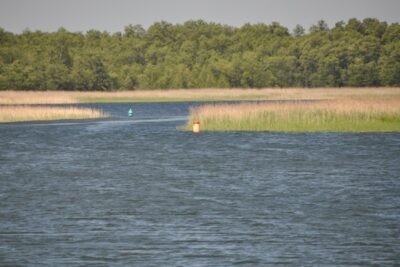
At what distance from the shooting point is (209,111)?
52469 mm

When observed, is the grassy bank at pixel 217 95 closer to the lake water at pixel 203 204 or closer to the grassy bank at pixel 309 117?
the grassy bank at pixel 309 117

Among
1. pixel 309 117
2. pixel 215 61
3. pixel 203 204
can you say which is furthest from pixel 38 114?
pixel 215 61

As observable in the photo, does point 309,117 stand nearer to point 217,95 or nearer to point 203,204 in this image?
point 203,204

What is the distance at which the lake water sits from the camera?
15766 millimetres

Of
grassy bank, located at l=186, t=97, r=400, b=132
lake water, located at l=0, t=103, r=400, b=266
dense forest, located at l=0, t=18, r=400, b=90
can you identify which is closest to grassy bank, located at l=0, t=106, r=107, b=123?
grassy bank, located at l=186, t=97, r=400, b=132

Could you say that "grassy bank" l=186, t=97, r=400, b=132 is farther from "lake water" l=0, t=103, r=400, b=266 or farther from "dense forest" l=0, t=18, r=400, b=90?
"dense forest" l=0, t=18, r=400, b=90

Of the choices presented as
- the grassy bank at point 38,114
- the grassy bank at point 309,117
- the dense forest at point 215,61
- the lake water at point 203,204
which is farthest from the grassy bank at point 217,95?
the lake water at point 203,204

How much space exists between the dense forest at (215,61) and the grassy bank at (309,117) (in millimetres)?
77256

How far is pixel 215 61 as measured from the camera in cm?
14888

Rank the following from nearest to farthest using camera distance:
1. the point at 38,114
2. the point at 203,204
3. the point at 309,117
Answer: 1. the point at 203,204
2. the point at 309,117
3. the point at 38,114

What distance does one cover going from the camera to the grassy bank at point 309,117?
158 ft

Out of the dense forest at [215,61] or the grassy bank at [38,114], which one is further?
the dense forest at [215,61]

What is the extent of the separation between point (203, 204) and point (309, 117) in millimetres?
28827

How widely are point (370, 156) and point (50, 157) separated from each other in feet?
41.5
